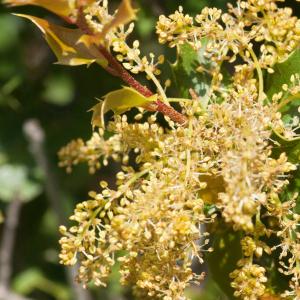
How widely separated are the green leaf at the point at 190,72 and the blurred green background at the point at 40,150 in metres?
0.60

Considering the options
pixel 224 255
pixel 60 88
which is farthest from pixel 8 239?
pixel 224 255

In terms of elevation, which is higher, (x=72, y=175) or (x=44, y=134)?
(x=44, y=134)

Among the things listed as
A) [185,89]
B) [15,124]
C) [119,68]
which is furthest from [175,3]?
[15,124]

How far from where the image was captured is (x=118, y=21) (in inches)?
42.1

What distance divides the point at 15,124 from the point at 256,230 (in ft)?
4.47

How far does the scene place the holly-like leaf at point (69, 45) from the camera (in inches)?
Result: 45.8

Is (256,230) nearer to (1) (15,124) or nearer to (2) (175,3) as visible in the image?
(2) (175,3)

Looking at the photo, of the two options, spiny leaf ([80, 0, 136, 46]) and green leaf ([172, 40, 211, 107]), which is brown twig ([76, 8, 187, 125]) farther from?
green leaf ([172, 40, 211, 107])

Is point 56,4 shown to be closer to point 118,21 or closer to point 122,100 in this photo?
point 118,21

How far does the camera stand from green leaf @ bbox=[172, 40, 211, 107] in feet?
4.73

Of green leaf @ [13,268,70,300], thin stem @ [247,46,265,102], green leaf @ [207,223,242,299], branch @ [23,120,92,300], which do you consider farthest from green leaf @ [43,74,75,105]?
thin stem @ [247,46,265,102]

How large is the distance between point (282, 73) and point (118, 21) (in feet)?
1.37

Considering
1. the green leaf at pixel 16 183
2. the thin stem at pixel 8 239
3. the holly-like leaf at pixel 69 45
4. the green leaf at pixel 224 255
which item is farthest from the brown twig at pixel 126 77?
the thin stem at pixel 8 239

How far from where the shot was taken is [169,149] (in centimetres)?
123
